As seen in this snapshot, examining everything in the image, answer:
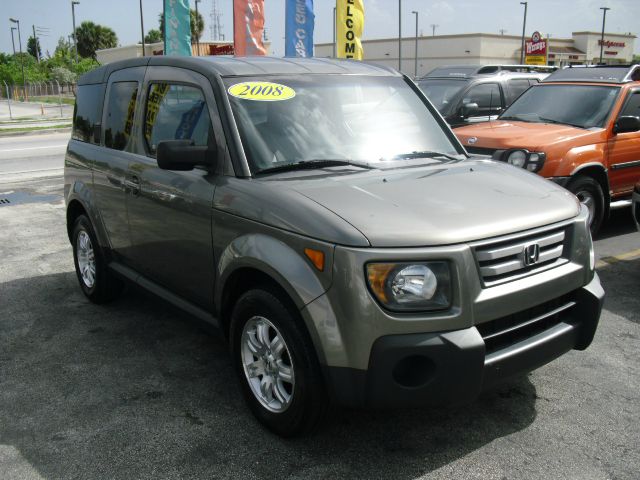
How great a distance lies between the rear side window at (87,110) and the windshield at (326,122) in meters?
1.89

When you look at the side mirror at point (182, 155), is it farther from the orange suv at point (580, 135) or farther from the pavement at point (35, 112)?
the pavement at point (35, 112)

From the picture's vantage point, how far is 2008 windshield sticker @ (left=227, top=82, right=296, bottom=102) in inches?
147

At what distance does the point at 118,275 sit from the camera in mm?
4891

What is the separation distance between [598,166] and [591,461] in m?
4.90

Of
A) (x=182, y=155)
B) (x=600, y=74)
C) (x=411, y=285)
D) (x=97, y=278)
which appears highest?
(x=600, y=74)

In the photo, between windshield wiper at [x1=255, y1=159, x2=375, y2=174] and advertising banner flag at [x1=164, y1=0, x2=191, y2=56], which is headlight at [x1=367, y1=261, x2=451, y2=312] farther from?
advertising banner flag at [x1=164, y1=0, x2=191, y2=56]

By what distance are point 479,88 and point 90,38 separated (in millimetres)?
91395

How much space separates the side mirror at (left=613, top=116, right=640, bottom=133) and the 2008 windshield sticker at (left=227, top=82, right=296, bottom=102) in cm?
500

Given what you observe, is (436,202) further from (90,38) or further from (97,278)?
(90,38)

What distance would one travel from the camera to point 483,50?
65.9m

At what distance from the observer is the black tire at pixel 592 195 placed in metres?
7.09

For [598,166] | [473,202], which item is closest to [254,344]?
[473,202]

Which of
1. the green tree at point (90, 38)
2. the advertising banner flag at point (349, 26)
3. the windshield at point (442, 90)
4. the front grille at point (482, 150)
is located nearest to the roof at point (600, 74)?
the front grille at point (482, 150)

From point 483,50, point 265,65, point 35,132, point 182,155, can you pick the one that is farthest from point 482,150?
point 483,50
